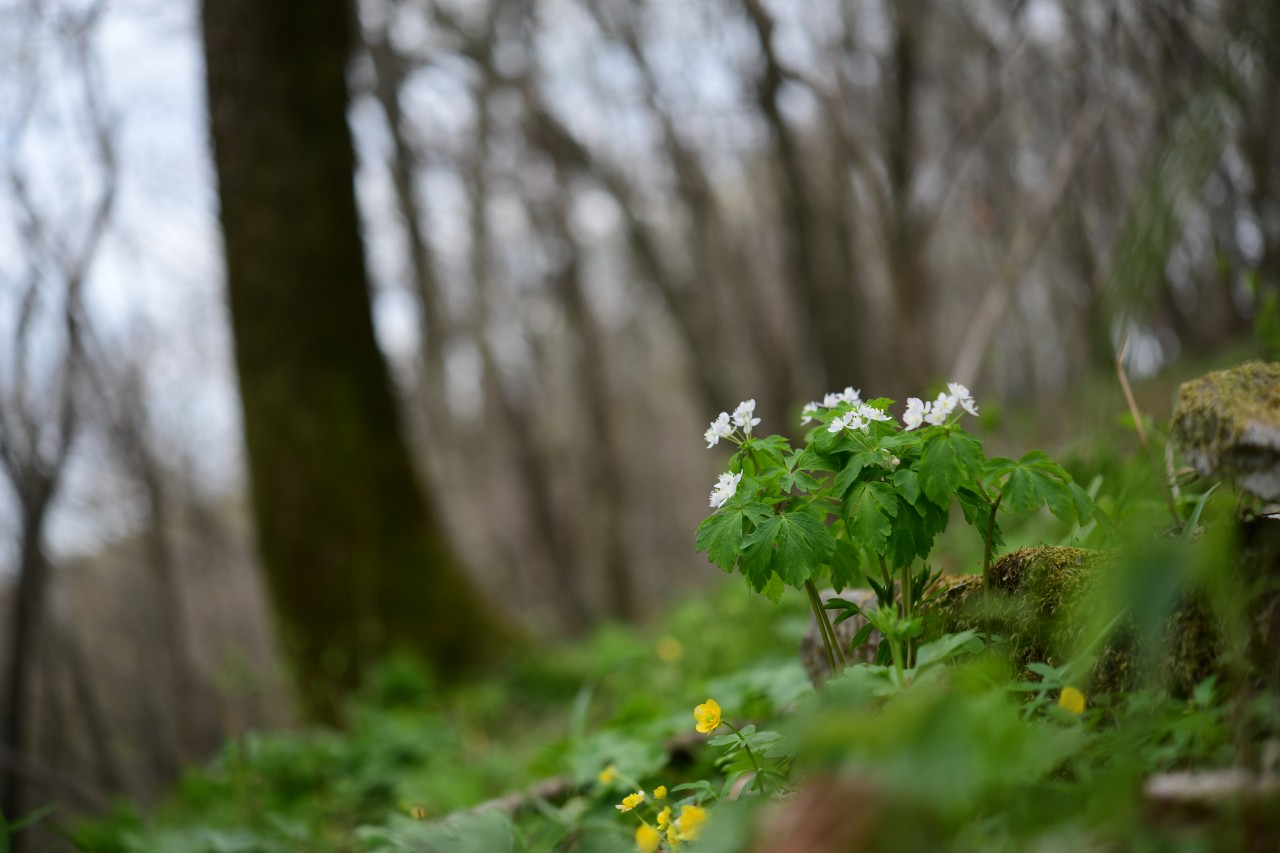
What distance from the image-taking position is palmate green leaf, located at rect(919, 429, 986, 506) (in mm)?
1385

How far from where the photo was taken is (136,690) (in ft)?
48.2

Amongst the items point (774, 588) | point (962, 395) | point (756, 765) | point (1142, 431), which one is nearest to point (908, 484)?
point (962, 395)

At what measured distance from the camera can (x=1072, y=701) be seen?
4.09 ft

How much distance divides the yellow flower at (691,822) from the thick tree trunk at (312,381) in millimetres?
4338

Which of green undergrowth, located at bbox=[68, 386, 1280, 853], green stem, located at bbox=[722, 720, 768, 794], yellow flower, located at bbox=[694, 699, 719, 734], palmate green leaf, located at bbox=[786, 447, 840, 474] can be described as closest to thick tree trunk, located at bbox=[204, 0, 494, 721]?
green undergrowth, located at bbox=[68, 386, 1280, 853]

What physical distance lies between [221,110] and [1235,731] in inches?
245

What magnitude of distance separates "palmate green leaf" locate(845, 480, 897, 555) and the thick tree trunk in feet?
14.7

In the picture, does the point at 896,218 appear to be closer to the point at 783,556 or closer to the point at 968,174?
the point at 968,174

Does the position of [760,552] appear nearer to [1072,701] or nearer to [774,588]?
[774,588]

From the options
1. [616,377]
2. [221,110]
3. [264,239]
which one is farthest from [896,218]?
[616,377]

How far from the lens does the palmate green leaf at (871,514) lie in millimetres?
1402

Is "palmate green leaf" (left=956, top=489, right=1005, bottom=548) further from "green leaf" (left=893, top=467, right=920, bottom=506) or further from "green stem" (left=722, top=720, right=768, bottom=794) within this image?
"green stem" (left=722, top=720, right=768, bottom=794)

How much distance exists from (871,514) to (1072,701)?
38 cm

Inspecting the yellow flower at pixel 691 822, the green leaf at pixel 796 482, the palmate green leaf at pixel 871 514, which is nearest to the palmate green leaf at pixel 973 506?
the palmate green leaf at pixel 871 514
